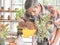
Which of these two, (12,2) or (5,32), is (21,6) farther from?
(5,32)

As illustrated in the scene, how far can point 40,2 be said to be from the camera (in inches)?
124

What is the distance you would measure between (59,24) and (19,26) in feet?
2.09

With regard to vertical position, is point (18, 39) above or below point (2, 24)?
below

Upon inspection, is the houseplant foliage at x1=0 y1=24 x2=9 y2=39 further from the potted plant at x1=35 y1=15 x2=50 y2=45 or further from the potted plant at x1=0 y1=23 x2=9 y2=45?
the potted plant at x1=35 y1=15 x2=50 y2=45

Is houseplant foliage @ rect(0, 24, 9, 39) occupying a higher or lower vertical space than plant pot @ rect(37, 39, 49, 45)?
higher

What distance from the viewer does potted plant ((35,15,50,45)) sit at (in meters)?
3.02

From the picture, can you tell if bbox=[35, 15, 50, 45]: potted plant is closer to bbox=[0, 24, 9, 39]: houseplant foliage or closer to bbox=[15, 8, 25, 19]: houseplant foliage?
bbox=[15, 8, 25, 19]: houseplant foliage

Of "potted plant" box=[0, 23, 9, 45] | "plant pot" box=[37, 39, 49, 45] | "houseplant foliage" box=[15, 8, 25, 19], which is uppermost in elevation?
"houseplant foliage" box=[15, 8, 25, 19]

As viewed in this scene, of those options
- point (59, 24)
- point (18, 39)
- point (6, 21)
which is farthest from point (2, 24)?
point (59, 24)

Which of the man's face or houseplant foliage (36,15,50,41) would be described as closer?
houseplant foliage (36,15,50,41)

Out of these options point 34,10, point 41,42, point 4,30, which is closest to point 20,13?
point 34,10

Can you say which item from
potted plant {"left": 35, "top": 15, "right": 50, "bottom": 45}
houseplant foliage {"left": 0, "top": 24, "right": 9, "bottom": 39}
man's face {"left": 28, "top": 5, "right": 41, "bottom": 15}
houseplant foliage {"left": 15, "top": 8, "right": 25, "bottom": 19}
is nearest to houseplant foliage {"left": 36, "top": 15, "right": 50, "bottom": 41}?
potted plant {"left": 35, "top": 15, "right": 50, "bottom": 45}

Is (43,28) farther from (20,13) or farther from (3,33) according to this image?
(3,33)

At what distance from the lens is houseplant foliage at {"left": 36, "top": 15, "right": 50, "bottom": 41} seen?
3016 mm
